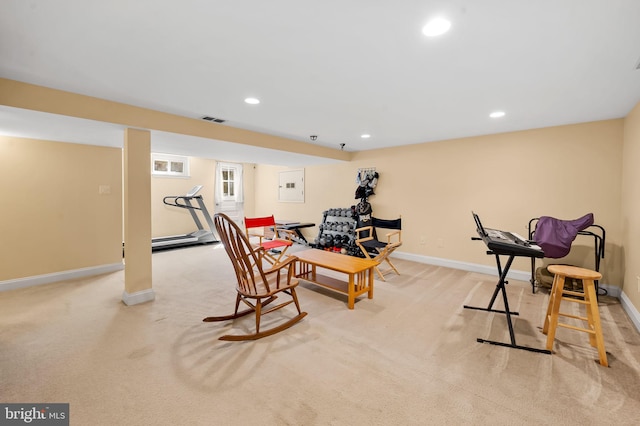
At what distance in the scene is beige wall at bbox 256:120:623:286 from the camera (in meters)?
3.35

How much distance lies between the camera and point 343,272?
2846mm

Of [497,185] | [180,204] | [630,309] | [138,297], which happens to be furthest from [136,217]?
[630,309]

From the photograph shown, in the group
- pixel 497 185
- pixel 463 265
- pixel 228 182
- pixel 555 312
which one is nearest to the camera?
pixel 555 312

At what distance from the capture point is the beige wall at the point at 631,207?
8.77ft

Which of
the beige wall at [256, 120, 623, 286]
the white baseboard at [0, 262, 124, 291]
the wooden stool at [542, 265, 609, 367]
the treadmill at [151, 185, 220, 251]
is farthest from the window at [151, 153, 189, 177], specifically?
the wooden stool at [542, 265, 609, 367]

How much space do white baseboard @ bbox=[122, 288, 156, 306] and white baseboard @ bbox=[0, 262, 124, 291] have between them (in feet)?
5.27

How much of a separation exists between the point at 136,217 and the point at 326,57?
2.71m

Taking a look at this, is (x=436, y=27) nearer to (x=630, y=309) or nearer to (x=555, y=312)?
(x=555, y=312)

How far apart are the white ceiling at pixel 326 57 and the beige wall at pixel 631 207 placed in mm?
296

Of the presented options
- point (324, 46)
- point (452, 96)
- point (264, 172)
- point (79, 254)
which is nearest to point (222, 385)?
point (324, 46)

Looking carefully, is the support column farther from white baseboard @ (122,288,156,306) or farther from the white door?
the white door

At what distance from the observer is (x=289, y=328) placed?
2.46 m

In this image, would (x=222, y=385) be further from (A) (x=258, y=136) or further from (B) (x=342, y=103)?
(A) (x=258, y=136)

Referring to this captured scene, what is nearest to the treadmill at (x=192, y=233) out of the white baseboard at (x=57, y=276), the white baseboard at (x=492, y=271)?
the white baseboard at (x=57, y=276)
